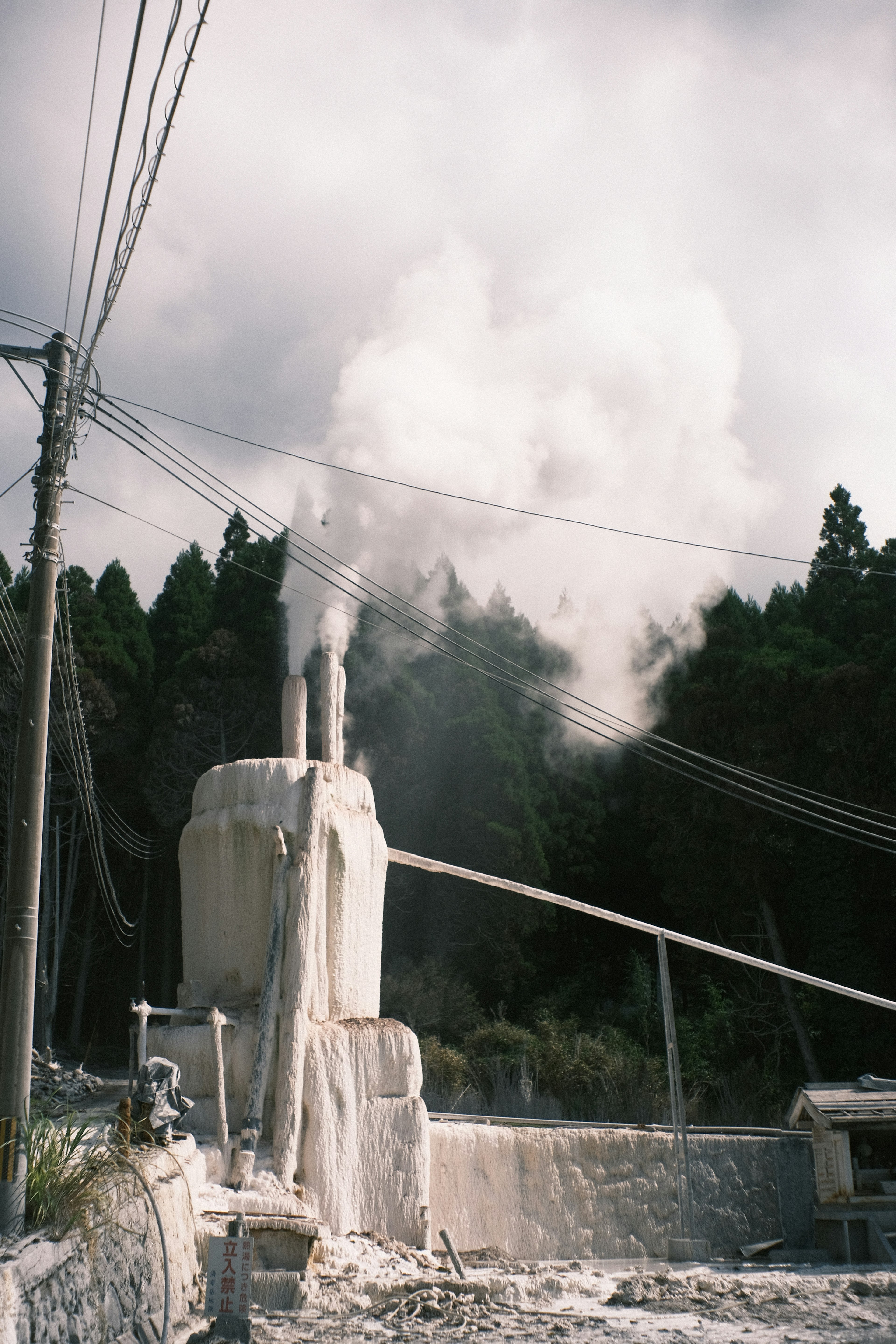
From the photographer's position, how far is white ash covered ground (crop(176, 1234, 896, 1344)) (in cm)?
629

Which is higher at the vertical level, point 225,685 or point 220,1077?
point 225,685

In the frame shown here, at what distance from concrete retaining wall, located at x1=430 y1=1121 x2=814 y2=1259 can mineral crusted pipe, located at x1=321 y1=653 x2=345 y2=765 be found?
3.38 metres

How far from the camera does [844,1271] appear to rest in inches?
377

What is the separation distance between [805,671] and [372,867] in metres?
14.4

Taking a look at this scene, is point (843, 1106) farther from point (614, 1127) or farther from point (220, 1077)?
point (220, 1077)

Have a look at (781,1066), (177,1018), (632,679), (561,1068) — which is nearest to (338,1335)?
(177,1018)

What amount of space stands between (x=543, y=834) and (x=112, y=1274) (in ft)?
64.5

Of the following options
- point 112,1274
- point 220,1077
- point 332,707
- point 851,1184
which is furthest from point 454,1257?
point 851,1184

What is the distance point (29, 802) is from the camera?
610 centimetres

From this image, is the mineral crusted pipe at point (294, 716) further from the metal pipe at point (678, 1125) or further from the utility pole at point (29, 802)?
the metal pipe at point (678, 1125)

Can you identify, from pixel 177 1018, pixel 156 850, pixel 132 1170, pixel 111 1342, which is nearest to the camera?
pixel 111 1342

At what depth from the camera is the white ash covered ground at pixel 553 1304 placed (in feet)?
20.6

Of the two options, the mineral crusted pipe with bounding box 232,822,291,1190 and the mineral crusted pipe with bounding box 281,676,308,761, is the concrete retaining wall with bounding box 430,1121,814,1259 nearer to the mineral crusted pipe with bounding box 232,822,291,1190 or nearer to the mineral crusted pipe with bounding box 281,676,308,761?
the mineral crusted pipe with bounding box 232,822,291,1190

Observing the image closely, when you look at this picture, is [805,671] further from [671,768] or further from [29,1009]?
[29,1009]
